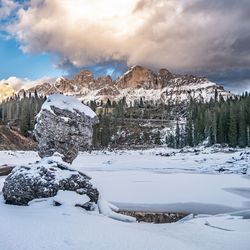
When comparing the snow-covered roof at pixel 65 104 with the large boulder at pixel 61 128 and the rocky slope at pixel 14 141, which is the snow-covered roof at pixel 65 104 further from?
the rocky slope at pixel 14 141

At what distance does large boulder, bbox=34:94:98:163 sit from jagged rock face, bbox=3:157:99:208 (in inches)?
305

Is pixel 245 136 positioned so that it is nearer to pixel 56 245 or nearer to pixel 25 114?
pixel 25 114

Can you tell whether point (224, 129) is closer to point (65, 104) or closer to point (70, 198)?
A: point (65, 104)

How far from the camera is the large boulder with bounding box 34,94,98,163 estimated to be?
22.5 meters

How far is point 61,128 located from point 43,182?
30.0ft

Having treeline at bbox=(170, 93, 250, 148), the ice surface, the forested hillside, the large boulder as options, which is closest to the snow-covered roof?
the large boulder

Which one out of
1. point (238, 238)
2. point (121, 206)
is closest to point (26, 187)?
point (121, 206)

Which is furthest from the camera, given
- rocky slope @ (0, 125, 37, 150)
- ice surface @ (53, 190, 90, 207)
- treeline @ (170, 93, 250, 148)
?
treeline @ (170, 93, 250, 148)

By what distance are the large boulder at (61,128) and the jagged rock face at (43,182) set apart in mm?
7739

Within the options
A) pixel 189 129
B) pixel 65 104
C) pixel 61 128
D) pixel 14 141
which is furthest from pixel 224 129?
pixel 61 128

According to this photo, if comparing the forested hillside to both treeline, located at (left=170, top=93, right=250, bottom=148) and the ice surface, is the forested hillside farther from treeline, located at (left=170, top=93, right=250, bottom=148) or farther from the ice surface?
the ice surface

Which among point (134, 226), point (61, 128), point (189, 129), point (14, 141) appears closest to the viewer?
point (134, 226)

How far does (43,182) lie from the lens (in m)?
13.6

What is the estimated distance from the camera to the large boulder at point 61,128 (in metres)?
22.5
